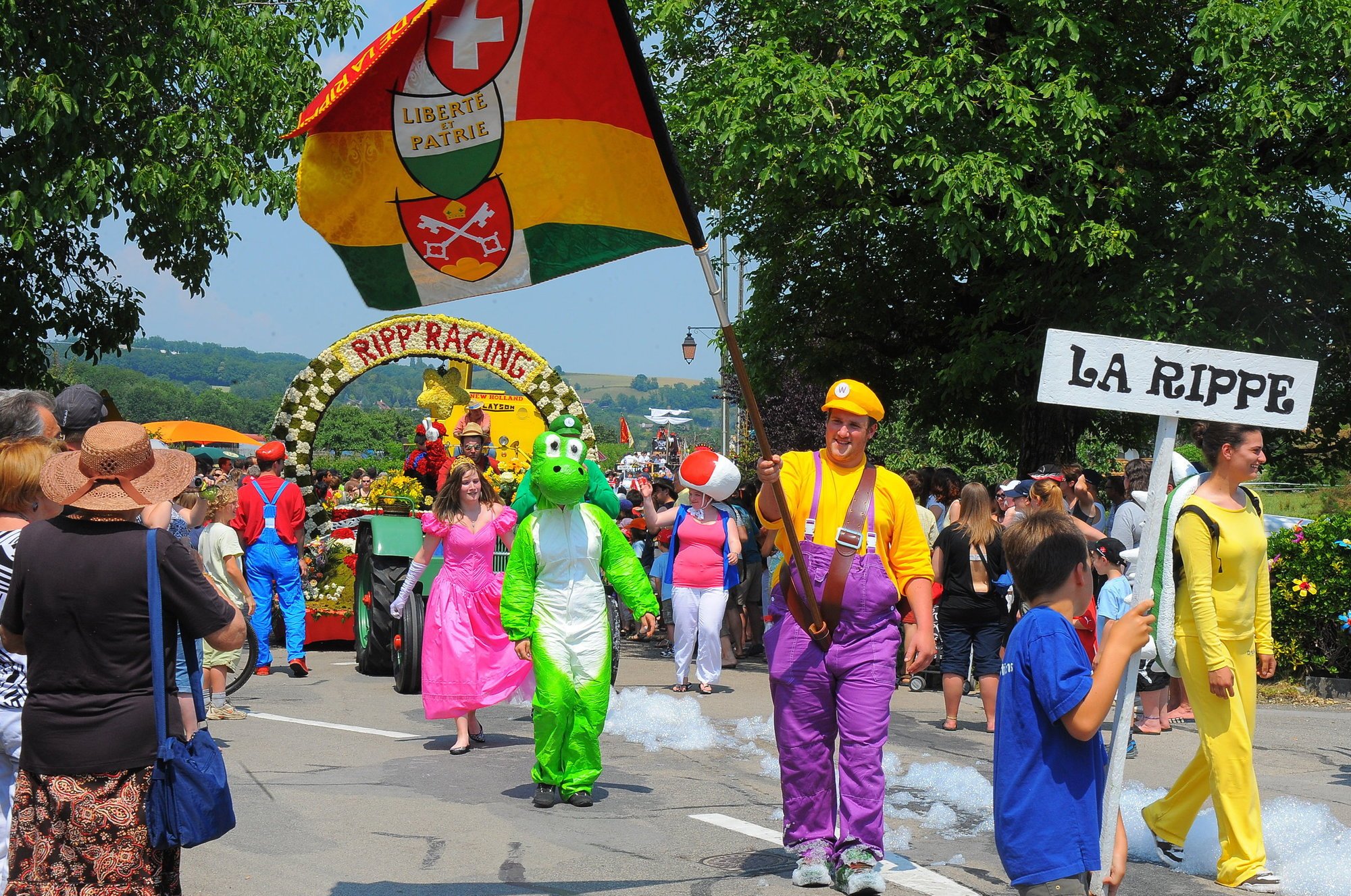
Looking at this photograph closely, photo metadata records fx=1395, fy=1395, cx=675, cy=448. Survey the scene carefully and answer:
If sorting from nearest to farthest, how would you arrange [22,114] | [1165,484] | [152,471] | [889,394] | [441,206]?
[152,471]
[1165,484]
[441,206]
[22,114]
[889,394]

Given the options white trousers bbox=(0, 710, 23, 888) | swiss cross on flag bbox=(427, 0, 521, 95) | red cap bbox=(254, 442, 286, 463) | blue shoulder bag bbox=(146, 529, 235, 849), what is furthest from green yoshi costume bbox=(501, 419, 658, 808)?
red cap bbox=(254, 442, 286, 463)

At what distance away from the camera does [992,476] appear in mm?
31703

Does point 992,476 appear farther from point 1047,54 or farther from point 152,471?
point 152,471

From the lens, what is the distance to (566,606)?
281 inches

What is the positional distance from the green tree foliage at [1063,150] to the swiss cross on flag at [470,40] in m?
8.19

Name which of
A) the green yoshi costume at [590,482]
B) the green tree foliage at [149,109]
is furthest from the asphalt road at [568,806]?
the green tree foliage at [149,109]

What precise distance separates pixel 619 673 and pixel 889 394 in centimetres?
710

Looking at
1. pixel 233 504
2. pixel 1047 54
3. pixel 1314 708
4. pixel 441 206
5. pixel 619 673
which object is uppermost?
pixel 1047 54

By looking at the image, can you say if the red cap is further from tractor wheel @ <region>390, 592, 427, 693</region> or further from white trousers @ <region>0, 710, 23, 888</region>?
white trousers @ <region>0, 710, 23, 888</region>

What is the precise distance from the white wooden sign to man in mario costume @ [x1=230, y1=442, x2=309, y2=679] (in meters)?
8.87

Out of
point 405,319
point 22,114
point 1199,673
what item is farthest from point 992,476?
point 1199,673

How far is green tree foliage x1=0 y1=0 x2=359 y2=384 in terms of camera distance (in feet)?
41.4

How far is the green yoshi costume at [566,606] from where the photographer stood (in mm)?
6926

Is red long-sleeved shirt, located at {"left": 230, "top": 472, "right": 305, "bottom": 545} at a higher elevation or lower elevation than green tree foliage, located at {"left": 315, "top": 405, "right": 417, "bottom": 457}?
higher
